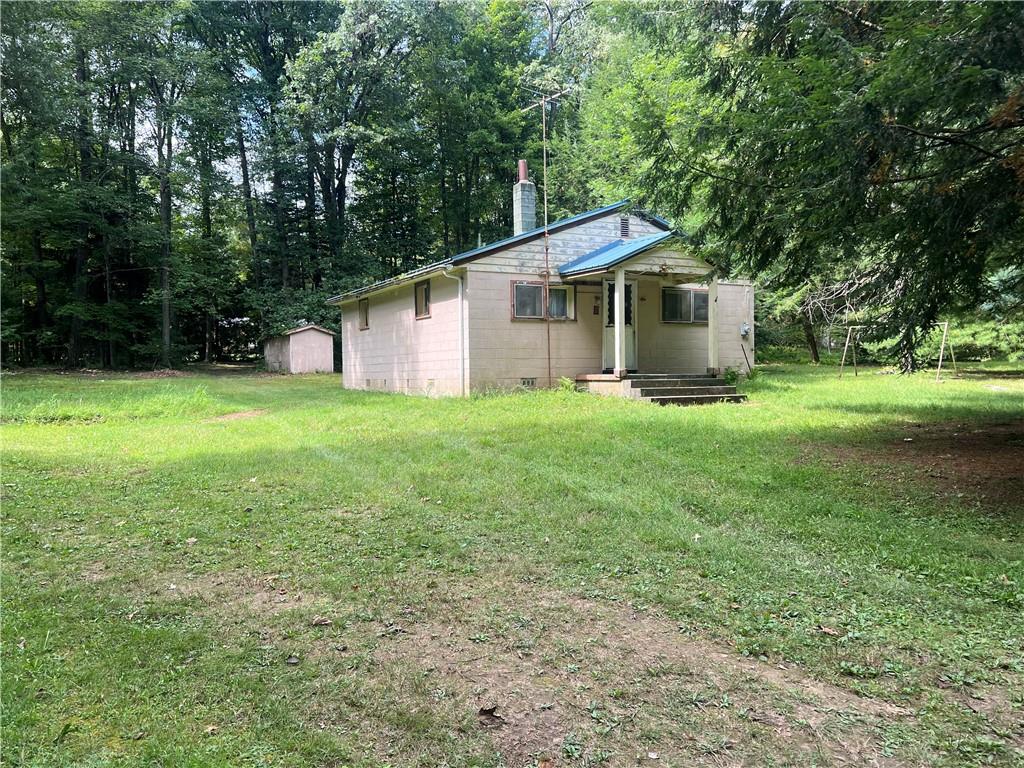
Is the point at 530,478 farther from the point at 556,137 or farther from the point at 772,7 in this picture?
the point at 556,137

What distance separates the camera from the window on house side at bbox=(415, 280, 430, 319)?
14.5m

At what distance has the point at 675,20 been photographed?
28.8 ft

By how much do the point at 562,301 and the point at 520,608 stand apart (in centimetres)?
1128

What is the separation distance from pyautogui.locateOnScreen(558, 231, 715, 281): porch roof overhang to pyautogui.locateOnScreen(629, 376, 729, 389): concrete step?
2194 millimetres

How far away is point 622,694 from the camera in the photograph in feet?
7.54

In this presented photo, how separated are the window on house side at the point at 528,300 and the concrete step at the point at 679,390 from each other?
2.99 meters

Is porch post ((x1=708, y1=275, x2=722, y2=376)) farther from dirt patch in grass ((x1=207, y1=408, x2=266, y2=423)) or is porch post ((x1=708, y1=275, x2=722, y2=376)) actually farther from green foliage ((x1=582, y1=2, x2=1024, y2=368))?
dirt patch in grass ((x1=207, y1=408, x2=266, y2=423))

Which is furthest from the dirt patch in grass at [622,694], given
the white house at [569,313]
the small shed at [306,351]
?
the small shed at [306,351]

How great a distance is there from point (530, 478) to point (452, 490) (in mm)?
799

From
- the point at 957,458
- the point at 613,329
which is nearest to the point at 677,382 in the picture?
the point at 613,329

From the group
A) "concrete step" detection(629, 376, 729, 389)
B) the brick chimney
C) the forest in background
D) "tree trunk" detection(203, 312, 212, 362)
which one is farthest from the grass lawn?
"tree trunk" detection(203, 312, 212, 362)

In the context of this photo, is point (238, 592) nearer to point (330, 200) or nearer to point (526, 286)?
point (526, 286)

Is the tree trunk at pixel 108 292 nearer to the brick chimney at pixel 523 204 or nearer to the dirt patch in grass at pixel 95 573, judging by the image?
the brick chimney at pixel 523 204

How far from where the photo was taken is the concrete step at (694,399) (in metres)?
11.8
